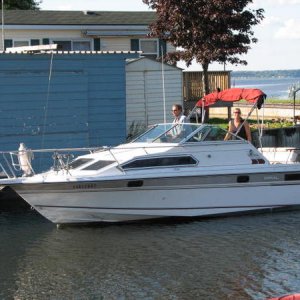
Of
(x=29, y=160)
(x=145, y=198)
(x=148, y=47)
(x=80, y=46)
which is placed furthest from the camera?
(x=148, y=47)

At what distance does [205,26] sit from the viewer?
2786 cm

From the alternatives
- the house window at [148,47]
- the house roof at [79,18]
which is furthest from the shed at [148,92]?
the house roof at [79,18]

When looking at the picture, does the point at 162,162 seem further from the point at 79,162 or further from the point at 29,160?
the point at 29,160

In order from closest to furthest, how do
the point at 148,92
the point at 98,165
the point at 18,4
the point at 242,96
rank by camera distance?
the point at 98,165 < the point at 242,96 < the point at 148,92 < the point at 18,4

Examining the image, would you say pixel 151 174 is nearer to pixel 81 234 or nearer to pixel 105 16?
pixel 81 234

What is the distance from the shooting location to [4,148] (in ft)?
65.6

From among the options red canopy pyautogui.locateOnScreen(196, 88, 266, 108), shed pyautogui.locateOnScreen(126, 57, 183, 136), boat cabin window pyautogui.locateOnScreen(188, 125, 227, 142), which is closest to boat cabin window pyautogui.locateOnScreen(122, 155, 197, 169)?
boat cabin window pyautogui.locateOnScreen(188, 125, 227, 142)

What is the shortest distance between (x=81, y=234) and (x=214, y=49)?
490 inches

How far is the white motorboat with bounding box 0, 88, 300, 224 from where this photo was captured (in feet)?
57.3

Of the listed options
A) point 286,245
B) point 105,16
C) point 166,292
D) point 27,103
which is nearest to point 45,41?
point 105,16

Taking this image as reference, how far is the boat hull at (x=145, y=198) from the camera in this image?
1748 centimetres

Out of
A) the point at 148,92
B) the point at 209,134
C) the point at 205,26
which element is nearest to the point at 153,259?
the point at 209,134

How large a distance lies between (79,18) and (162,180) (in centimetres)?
1581

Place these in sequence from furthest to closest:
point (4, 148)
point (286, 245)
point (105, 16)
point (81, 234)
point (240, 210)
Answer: point (105, 16) → point (4, 148) → point (240, 210) → point (81, 234) → point (286, 245)
